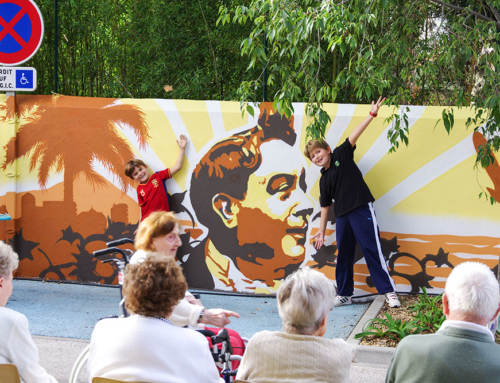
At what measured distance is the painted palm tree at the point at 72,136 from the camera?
870 cm

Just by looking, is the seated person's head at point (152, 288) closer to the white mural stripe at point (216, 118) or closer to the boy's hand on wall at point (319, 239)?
the boy's hand on wall at point (319, 239)

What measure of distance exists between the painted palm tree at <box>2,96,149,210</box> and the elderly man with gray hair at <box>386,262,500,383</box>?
6.09 meters

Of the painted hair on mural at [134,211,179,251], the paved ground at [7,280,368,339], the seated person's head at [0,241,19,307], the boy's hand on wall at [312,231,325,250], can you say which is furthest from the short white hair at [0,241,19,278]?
the boy's hand on wall at [312,231,325,250]

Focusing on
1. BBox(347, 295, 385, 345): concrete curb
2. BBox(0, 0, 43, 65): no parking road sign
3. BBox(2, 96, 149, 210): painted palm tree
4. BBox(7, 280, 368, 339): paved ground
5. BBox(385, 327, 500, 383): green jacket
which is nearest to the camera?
BBox(385, 327, 500, 383): green jacket

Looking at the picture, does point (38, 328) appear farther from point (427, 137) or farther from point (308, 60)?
point (427, 137)

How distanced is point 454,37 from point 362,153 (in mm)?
2391

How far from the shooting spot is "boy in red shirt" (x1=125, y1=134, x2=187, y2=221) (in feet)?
27.3

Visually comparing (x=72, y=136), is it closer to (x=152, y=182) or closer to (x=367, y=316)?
(x=152, y=182)

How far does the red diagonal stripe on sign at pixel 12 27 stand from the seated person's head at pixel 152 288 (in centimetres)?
565

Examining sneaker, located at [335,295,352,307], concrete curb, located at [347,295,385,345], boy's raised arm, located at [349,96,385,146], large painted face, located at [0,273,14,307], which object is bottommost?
sneaker, located at [335,295,352,307]

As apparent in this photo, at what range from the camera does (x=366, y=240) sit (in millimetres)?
7570

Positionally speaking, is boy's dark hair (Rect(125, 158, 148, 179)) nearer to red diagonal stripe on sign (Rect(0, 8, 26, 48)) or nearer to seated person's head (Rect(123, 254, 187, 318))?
red diagonal stripe on sign (Rect(0, 8, 26, 48))

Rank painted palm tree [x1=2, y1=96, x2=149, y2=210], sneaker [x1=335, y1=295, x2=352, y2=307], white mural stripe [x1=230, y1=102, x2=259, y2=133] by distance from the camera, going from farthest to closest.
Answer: painted palm tree [x1=2, y1=96, x2=149, y2=210] → white mural stripe [x1=230, y1=102, x2=259, y2=133] → sneaker [x1=335, y1=295, x2=352, y2=307]

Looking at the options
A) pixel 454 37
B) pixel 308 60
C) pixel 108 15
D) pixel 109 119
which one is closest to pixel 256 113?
pixel 109 119
